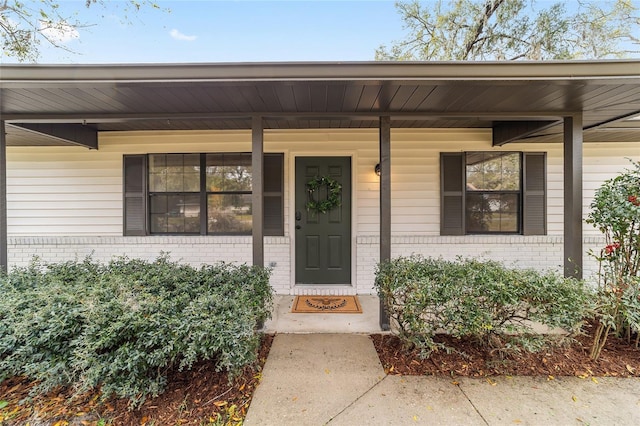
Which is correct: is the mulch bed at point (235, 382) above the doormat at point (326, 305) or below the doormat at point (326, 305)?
below

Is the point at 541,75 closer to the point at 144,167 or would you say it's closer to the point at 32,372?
the point at 32,372

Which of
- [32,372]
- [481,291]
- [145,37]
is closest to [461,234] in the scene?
[481,291]

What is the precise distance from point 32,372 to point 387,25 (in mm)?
9258

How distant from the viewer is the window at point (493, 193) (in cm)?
414

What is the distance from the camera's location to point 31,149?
4301mm

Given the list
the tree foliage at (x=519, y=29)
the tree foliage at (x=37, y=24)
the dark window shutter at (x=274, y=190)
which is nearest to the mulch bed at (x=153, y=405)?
the dark window shutter at (x=274, y=190)

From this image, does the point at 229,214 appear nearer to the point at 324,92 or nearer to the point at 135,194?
the point at 135,194

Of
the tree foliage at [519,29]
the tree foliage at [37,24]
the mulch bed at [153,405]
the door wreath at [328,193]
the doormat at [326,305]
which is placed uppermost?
the tree foliage at [519,29]

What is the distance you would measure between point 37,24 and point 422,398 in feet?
25.9

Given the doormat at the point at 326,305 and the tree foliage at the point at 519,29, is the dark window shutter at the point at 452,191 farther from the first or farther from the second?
the tree foliage at the point at 519,29

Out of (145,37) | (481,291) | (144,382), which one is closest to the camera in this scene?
(144,382)

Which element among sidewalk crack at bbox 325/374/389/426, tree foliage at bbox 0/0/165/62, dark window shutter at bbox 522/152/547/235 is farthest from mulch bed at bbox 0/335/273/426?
tree foliage at bbox 0/0/165/62

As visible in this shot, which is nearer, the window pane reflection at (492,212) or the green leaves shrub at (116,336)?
the green leaves shrub at (116,336)

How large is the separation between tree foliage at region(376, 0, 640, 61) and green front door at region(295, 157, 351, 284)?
5.88 metres
